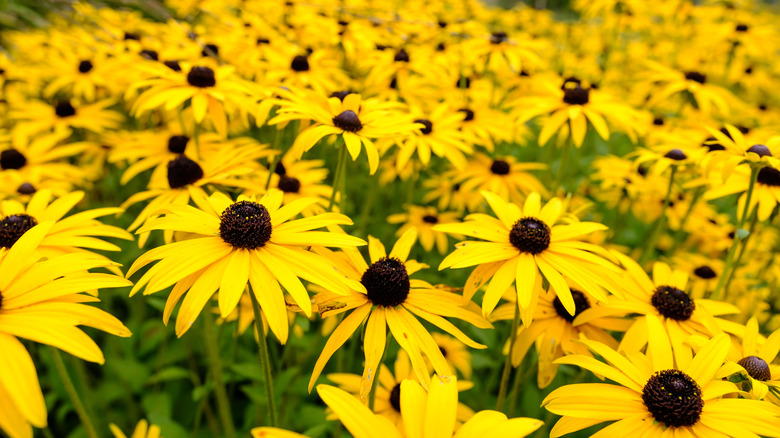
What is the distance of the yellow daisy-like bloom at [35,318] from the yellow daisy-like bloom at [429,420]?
0.48 metres

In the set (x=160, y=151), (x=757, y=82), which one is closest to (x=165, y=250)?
(x=160, y=151)

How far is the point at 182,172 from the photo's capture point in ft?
6.29

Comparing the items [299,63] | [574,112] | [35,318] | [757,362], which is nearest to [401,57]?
[299,63]

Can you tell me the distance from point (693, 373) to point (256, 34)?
11.7 feet

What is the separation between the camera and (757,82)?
5879 millimetres

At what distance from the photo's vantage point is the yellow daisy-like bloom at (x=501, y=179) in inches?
115

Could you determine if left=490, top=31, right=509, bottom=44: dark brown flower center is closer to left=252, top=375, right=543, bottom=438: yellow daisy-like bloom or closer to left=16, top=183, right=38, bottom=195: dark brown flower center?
left=16, top=183, right=38, bottom=195: dark brown flower center

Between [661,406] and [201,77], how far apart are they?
2.23m

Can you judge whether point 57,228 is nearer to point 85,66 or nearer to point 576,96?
point 85,66

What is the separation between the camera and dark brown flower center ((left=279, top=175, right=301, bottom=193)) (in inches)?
90.3

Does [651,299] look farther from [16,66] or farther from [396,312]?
[16,66]

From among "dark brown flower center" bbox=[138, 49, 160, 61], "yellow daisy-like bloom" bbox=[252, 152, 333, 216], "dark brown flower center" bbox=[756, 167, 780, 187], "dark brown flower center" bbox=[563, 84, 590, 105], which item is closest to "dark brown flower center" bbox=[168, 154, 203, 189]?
"yellow daisy-like bloom" bbox=[252, 152, 333, 216]

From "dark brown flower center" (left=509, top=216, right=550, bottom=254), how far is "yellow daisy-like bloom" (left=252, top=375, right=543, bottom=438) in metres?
0.70

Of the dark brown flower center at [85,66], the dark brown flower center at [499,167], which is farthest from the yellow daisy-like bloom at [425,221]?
the dark brown flower center at [85,66]
